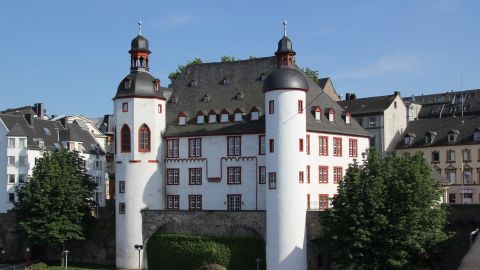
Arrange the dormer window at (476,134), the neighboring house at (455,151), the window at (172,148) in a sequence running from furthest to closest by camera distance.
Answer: the neighboring house at (455,151) < the dormer window at (476,134) < the window at (172,148)

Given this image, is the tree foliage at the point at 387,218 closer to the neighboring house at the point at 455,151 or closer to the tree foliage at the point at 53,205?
the tree foliage at the point at 53,205

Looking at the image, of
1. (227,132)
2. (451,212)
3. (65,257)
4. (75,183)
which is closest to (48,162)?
(75,183)

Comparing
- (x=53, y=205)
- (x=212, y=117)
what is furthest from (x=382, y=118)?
(x=53, y=205)

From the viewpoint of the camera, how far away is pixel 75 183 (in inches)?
2948

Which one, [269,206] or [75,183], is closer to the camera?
[269,206]

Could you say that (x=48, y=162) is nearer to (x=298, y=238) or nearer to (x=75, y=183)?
(x=75, y=183)

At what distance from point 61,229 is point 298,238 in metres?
24.1

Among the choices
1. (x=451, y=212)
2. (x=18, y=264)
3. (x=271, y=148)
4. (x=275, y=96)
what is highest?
(x=275, y=96)

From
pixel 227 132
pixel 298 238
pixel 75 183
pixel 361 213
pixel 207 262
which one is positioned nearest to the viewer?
pixel 361 213

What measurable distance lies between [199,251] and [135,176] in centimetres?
996

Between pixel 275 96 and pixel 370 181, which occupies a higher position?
pixel 275 96

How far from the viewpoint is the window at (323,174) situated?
6794 centimetres

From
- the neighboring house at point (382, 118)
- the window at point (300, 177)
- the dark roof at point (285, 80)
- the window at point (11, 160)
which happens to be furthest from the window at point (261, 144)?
the window at point (11, 160)

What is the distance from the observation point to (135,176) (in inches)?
2766
